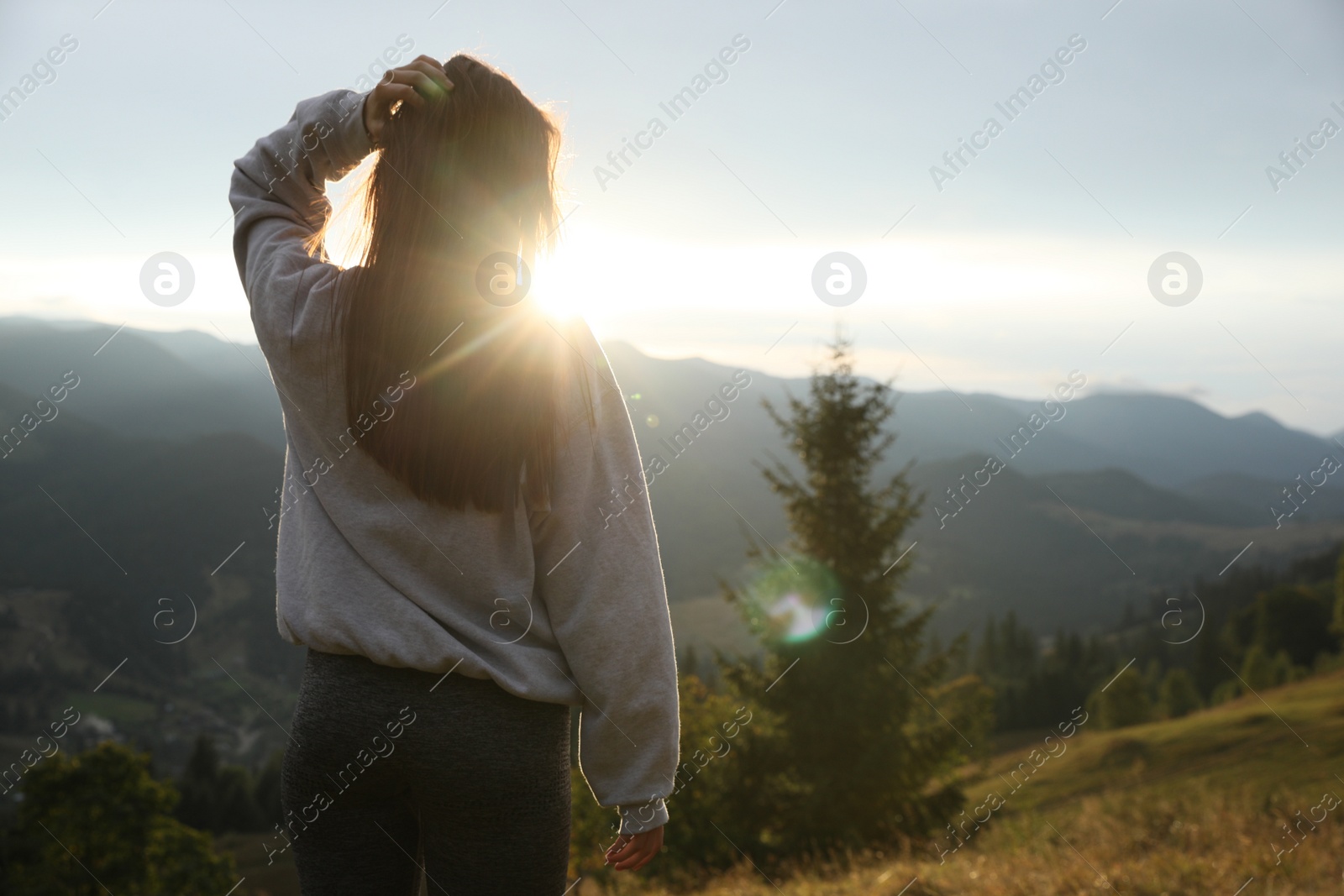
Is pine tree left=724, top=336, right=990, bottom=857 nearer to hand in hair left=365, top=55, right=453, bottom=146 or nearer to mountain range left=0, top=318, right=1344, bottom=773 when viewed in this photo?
hand in hair left=365, top=55, right=453, bottom=146

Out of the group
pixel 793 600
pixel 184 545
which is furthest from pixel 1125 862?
pixel 184 545

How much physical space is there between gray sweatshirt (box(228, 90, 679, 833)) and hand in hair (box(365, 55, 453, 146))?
0.33 m

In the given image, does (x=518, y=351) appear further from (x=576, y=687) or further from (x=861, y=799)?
(x=861, y=799)

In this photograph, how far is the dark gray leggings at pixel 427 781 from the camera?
54.4 inches

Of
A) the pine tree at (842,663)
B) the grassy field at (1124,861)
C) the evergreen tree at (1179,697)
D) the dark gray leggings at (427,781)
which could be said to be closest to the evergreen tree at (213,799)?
the pine tree at (842,663)

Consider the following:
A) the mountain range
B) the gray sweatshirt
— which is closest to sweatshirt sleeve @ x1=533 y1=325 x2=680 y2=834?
the gray sweatshirt

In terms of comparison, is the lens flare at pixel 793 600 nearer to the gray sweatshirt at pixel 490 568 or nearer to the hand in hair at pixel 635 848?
the hand in hair at pixel 635 848

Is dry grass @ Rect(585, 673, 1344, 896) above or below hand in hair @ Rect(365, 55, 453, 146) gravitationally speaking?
below

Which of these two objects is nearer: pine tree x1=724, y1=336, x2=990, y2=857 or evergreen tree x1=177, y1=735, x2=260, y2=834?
pine tree x1=724, y1=336, x2=990, y2=857

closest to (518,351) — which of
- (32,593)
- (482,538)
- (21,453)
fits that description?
(482,538)

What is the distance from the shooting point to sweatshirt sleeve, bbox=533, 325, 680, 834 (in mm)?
1501

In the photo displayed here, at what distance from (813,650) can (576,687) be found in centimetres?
1370

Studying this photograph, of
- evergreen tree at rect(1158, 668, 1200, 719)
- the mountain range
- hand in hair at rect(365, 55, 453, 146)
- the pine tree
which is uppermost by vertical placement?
evergreen tree at rect(1158, 668, 1200, 719)

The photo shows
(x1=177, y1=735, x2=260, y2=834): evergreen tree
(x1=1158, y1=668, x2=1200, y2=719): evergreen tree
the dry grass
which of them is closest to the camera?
the dry grass
